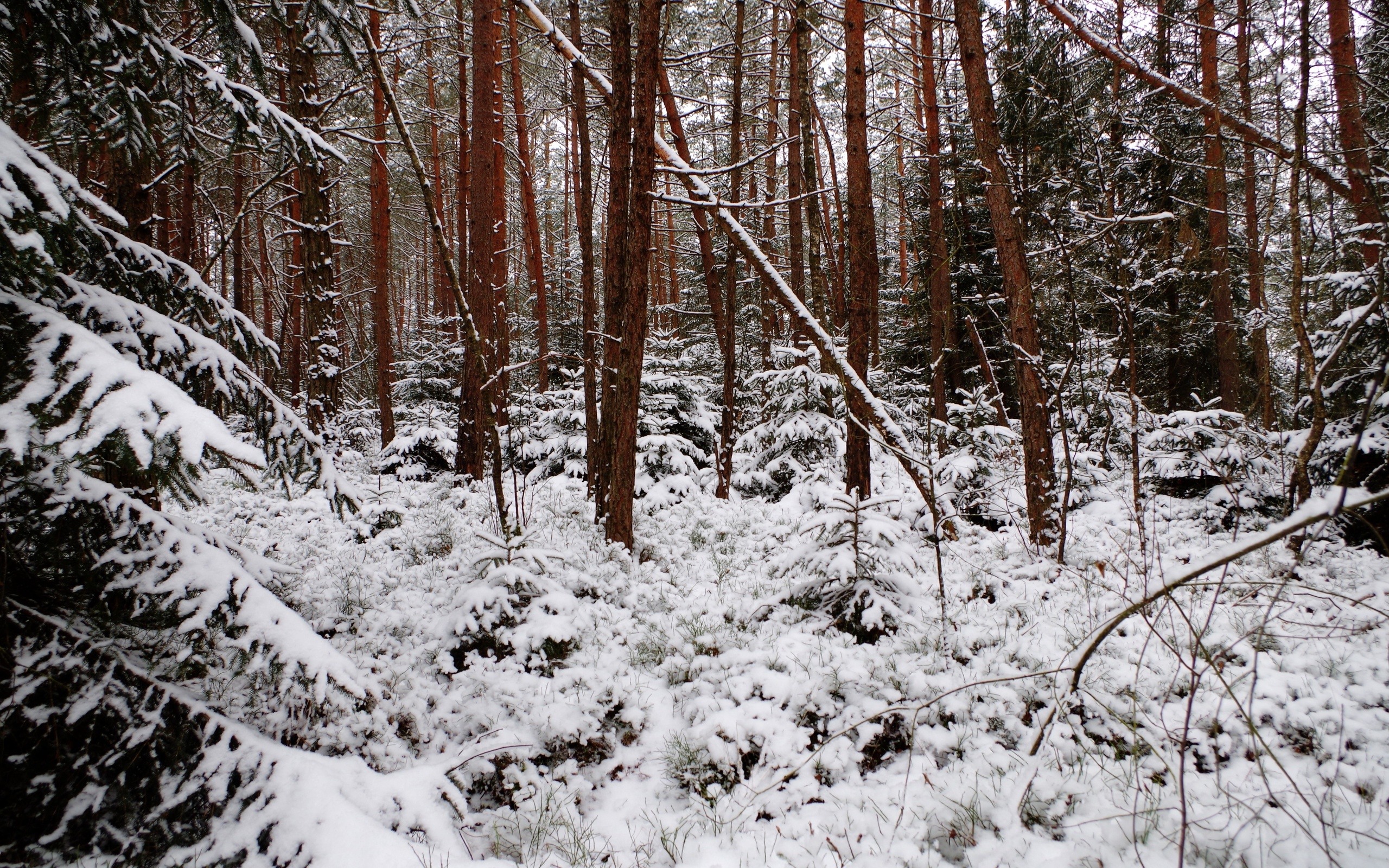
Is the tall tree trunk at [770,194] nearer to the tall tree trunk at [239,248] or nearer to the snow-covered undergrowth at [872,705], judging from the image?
the snow-covered undergrowth at [872,705]

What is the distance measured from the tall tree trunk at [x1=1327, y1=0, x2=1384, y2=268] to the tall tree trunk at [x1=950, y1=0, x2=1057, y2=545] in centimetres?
203

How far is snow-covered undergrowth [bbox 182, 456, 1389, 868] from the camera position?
2248 mm

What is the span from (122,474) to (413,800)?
2.29 meters

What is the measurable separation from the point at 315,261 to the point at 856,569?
795cm

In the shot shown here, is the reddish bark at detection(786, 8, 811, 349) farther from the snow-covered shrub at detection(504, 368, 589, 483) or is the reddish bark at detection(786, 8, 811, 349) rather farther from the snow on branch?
the snow on branch

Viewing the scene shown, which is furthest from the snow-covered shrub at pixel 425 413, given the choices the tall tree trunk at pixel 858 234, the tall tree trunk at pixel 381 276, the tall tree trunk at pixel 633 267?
the tall tree trunk at pixel 858 234

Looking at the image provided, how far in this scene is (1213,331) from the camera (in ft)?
36.1

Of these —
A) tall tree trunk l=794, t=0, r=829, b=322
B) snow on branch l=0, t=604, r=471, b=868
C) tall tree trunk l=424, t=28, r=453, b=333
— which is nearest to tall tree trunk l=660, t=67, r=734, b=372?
tall tree trunk l=794, t=0, r=829, b=322

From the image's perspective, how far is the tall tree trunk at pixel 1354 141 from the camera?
11.1 ft

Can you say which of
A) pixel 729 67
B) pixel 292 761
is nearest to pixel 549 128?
pixel 729 67

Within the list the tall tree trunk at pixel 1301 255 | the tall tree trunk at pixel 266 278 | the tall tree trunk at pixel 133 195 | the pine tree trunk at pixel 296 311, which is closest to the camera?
the tall tree trunk at pixel 1301 255

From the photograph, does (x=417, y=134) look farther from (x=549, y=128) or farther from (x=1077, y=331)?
(x=1077, y=331)

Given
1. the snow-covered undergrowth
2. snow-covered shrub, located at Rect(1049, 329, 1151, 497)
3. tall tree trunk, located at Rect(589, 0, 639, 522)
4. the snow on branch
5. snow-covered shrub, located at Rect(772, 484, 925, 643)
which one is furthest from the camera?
tall tree trunk, located at Rect(589, 0, 639, 522)

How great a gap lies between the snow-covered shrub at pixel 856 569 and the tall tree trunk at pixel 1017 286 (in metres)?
2.05
